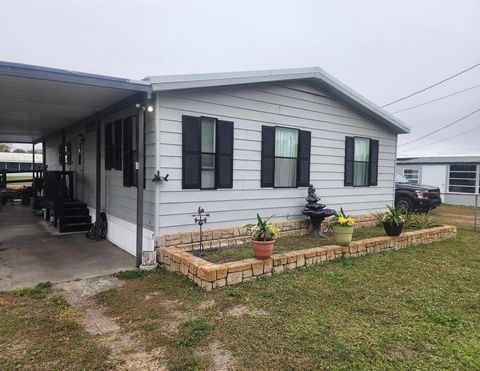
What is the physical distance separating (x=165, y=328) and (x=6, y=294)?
210 centimetres

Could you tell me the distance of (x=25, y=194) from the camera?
13438 millimetres

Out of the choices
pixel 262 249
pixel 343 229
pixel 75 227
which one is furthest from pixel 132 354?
pixel 75 227

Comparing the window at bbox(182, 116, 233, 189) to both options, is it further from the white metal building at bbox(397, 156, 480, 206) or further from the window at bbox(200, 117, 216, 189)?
the white metal building at bbox(397, 156, 480, 206)

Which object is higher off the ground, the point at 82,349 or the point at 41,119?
the point at 41,119

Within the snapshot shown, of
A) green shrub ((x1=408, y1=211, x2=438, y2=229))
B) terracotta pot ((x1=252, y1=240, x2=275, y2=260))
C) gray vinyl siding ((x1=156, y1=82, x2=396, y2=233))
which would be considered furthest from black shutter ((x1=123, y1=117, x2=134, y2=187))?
green shrub ((x1=408, y1=211, x2=438, y2=229))

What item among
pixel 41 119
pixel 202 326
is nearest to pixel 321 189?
pixel 202 326

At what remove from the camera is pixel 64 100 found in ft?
18.7

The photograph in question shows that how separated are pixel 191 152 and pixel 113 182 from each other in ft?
7.38

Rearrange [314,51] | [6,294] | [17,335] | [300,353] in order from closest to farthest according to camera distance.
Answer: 1. [300,353]
2. [17,335]
3. [6,294]
4. [314,51]

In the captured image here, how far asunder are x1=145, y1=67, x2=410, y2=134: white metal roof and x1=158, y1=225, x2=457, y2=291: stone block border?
241 cm

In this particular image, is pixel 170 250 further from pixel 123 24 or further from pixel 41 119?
pixel 123 24

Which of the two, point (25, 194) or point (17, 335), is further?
point (25, 194)

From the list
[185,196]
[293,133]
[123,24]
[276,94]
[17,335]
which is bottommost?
[17,335]

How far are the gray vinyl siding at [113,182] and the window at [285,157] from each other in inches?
86.2
